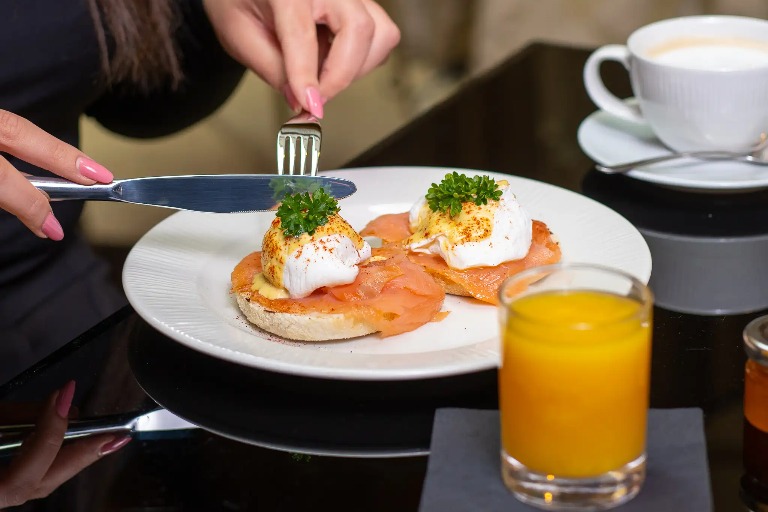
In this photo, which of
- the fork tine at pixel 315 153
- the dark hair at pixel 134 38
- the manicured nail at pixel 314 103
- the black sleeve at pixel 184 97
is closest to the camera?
the fork tine at pixel 315 153

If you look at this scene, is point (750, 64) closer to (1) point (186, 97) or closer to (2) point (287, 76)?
(2) point (287, 76)

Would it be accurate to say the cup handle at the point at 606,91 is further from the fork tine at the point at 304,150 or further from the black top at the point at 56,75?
the black top at the point at 56,75

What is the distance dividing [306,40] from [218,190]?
14.1 inches

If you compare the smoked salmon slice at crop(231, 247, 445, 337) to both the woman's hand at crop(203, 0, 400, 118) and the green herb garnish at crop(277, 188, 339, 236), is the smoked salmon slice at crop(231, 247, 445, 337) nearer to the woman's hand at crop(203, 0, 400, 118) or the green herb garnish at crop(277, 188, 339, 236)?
the green herb garnish at crop(277, 188, 339, 236)

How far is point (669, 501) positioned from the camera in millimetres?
812

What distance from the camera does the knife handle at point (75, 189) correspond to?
1225 millimetres

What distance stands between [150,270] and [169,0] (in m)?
0.76

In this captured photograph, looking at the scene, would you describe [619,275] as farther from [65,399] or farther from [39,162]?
[39,162]

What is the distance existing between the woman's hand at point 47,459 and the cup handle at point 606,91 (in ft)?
3.59

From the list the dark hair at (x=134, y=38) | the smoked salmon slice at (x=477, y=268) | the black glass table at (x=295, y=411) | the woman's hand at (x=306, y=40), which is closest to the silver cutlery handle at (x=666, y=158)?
the black glass table at (x=295, y=411)

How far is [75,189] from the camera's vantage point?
123cm

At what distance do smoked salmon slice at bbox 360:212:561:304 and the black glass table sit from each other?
155mm

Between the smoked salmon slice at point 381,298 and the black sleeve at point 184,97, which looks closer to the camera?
the smoked salmon slice at point 381,298

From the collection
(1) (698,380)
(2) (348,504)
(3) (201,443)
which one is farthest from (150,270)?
(1) (698,380)
